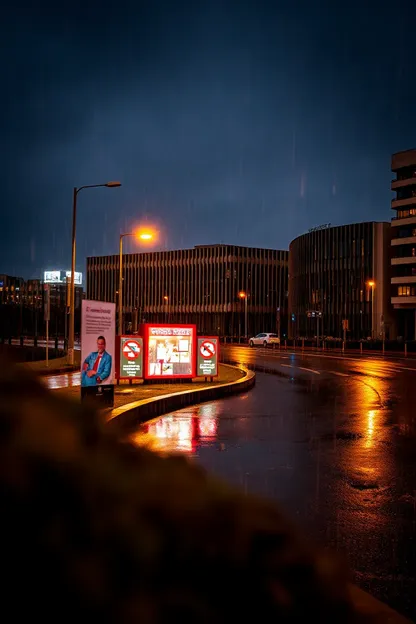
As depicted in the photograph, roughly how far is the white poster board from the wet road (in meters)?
1.45

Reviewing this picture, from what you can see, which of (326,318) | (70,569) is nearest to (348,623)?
(70,569)

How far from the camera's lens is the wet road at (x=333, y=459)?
535 centimetres

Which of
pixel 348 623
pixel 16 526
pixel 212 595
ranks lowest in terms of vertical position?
pixel 348 623

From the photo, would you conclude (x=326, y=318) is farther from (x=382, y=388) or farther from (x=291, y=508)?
(x=291, y=508)

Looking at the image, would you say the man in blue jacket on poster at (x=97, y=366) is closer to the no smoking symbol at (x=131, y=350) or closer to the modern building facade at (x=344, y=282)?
the no smoking symbol at (x=131, y=350)

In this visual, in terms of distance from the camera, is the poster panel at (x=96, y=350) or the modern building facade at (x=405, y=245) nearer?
the poster panel at (x=96, y=350)

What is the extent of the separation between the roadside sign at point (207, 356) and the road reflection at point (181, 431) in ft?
18.6

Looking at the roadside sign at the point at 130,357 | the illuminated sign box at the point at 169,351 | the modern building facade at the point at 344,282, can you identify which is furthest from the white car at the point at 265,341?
the roadside sign at the point at 130,357

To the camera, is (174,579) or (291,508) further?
(291,508)

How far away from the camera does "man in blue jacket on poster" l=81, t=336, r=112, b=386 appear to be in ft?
42.6

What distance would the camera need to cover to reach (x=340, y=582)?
1.15 m

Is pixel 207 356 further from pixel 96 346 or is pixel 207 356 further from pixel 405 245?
pixel 405 245

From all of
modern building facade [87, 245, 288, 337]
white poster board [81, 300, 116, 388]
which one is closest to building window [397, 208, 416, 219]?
modern building facade [87, 245, 288, 337]

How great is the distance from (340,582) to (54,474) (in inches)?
20.8
